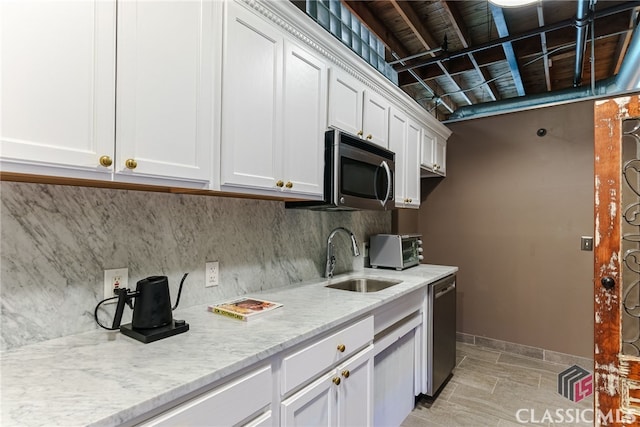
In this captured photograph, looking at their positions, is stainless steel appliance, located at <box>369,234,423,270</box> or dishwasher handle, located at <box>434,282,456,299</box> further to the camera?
stainless steel appliance, located at <box>369,234,423,270</box>

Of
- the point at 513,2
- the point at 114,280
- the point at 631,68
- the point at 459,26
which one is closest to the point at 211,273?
the point at 114,280

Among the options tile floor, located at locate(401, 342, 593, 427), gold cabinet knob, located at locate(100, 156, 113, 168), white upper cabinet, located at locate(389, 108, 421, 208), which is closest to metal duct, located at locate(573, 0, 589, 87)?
white upper cabinet, located at locate(389, 108, 421, 208)

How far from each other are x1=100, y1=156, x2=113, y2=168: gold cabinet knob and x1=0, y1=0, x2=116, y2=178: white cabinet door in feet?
0.03

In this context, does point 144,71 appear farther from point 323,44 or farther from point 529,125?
point 529,125

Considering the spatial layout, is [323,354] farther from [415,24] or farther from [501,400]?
[415,24]

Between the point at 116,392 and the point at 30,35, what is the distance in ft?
3.09

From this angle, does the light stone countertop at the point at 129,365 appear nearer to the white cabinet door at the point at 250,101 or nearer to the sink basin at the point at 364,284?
the white cabinet door at the point at 250,101

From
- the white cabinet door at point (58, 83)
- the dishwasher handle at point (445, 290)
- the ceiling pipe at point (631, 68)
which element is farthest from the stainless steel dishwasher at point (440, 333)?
the white cabinet door at point (58, 83)

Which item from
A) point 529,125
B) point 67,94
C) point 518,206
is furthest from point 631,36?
point 67,94

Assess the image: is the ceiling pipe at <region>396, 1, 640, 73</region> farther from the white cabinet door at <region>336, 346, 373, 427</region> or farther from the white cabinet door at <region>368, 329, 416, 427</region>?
the white cabinet door at <region>336, 346, 373, 427</region>

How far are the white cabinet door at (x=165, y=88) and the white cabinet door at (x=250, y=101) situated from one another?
88mm

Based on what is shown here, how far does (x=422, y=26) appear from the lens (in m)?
2.71

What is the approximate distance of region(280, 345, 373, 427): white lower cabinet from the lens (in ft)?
4.11

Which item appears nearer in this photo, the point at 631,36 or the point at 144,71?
the point at 144,71
